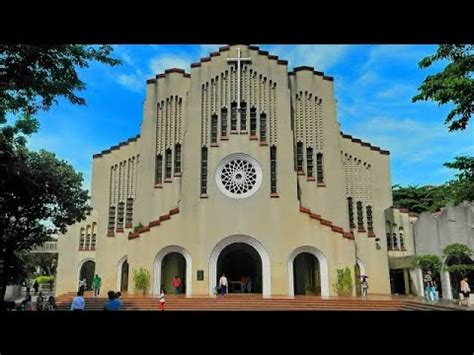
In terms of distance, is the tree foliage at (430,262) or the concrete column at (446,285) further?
the tree foliage at (430,262)

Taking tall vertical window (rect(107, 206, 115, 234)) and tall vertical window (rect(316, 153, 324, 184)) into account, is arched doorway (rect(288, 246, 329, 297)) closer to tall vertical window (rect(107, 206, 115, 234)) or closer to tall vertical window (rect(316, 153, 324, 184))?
tall vertical window (rect(316, 153, 324, 184))

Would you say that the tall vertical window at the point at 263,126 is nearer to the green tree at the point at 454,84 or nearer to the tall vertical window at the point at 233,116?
the tall vertical window at the point at 233,116

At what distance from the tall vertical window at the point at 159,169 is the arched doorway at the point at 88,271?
26.1ft

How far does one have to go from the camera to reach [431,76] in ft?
36.1

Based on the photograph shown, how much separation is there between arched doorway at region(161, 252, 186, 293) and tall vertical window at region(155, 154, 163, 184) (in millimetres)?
4987

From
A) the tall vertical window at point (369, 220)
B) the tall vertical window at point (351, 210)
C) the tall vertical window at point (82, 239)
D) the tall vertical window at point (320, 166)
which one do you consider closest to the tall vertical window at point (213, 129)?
the tall vertical window at point (320, 166)

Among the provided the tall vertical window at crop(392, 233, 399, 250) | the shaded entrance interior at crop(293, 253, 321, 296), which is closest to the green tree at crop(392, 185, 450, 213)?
the tall vertical window at crop(392, 233, 399, 250)

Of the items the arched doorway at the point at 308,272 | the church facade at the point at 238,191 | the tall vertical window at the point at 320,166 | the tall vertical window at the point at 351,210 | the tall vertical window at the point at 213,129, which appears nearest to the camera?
the arched doorway at the point at 308,272

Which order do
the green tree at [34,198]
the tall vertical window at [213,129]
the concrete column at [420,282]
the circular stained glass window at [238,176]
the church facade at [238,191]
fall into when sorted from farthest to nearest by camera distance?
the concrete column at [420,282] → the tall vertical window at [213,129] → the circular stained glass window at [238,176] → the church facade at [238,191] → the green tree at [34,198]

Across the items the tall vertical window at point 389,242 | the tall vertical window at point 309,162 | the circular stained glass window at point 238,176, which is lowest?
the tall vertical window at point 389,242

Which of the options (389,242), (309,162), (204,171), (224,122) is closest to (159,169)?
(204,171)

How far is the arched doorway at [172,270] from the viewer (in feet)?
77.6
